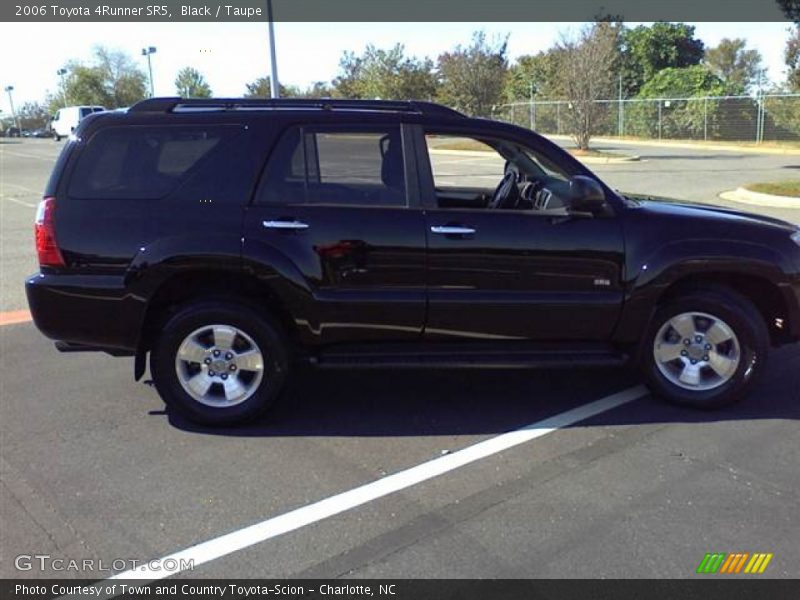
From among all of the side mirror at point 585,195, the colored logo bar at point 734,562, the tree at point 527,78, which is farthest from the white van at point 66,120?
the colored logo bar at point 734,562

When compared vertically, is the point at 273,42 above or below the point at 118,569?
above

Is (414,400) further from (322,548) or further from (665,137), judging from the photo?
(665,137)

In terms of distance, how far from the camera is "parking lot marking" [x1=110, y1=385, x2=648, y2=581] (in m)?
3.07

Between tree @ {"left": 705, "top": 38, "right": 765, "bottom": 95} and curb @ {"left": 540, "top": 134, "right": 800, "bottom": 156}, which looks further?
tree @ {"left": 705, "top": 38, "right": 765, "bottom": 95}

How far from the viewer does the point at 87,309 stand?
4250mm

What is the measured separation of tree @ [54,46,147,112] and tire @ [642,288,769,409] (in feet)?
292

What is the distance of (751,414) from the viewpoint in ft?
14.7

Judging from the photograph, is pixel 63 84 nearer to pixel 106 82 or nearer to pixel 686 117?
pixel 106 82

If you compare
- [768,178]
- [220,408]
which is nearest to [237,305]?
[220,408]

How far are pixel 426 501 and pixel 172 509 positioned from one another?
122 centimetres

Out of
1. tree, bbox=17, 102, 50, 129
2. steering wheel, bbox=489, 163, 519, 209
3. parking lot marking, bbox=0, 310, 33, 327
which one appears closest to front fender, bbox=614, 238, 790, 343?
steering wheel, bbox=489, 163, 519, 209

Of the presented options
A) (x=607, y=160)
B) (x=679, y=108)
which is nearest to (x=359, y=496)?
(x=607, y=160)
